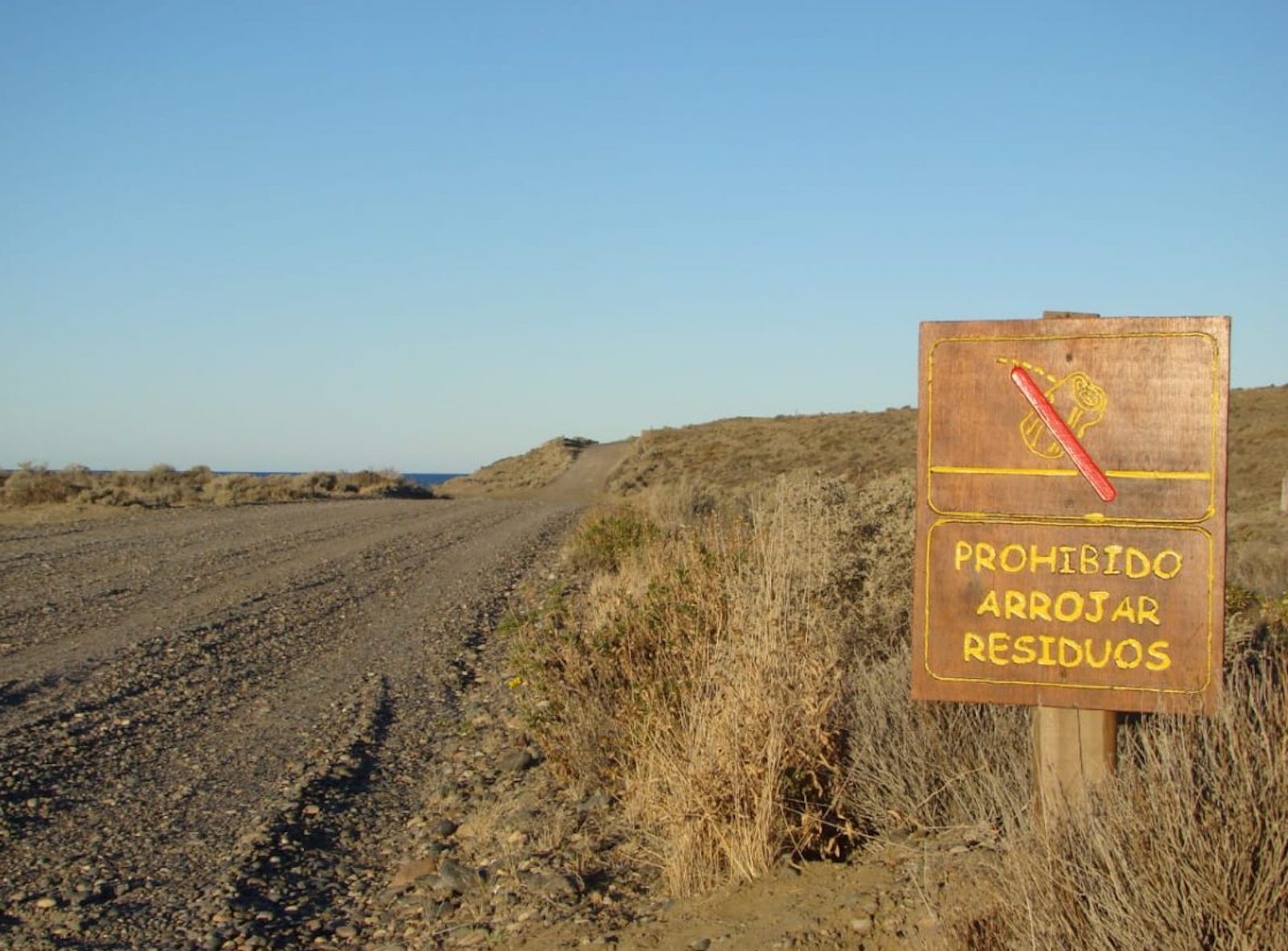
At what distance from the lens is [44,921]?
189 inches

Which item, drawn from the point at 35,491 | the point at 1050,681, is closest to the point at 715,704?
the point at 1050,681

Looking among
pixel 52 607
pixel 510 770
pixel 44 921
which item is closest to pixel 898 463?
pixel 52 607

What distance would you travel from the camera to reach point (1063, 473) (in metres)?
4.28

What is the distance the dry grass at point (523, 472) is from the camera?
58.0m

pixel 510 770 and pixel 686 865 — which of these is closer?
pixel 686 865

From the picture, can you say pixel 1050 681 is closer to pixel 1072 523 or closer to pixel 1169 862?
pixel 1072 523

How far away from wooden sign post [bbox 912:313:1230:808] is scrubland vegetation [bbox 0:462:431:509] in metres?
26.7

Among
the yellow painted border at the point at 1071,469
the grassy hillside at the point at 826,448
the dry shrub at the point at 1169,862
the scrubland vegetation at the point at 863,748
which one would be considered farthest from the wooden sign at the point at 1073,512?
the grassy hillside at the point at 826,448

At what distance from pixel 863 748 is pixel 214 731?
444 centimetres

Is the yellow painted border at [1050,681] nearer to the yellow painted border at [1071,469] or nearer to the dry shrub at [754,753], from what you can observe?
Answer: the yellow painted border at [1071,469]

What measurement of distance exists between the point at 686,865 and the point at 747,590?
50.8 inches

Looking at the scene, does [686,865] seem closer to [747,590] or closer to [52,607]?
[747,590]

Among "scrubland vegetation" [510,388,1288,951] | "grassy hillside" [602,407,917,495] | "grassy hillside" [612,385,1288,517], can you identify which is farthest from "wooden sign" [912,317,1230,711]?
"grassy hillside" [602,407,917,495]

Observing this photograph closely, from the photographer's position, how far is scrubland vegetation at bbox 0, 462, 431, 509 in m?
29.7
